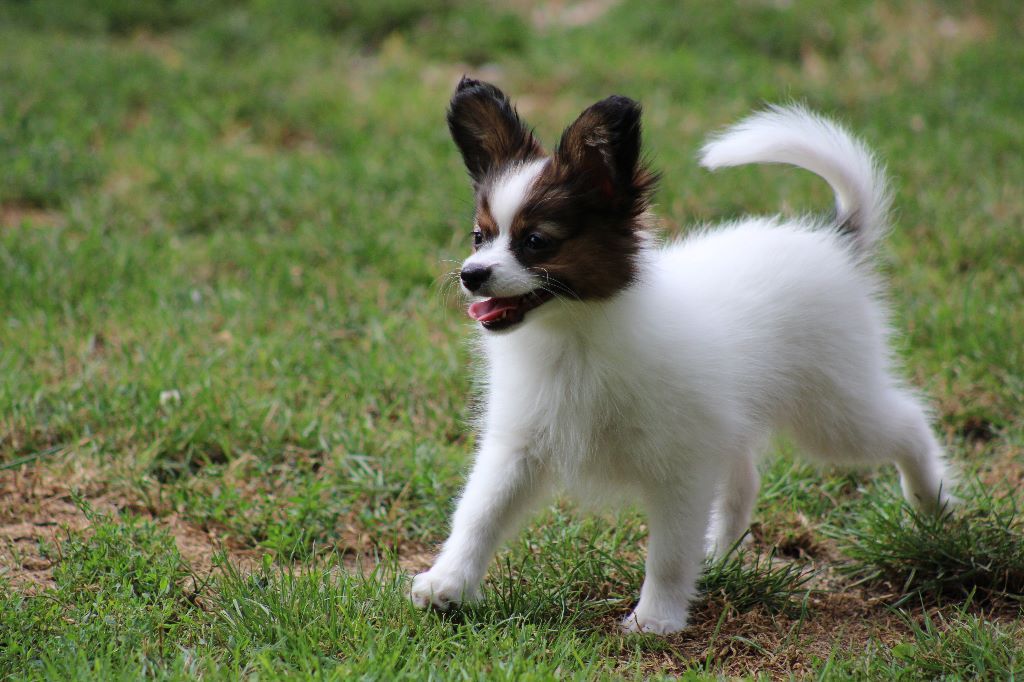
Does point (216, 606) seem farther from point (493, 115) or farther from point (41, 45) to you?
point (41, 45)

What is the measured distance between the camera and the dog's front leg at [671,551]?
3250 millimetres

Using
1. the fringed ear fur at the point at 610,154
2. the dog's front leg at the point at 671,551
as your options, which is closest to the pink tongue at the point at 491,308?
the fringed ear fur at the point at 610,154

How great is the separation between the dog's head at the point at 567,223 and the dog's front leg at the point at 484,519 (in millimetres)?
538

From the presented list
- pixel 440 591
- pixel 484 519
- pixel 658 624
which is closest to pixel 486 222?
pixel 484 519

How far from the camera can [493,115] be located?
3262mm

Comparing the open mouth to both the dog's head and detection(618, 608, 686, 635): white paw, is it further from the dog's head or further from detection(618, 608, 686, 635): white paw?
detection(618, 608, 686, 635): white paw

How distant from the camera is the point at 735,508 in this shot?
3893 mm

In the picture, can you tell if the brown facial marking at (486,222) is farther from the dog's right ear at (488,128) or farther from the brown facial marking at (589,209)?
the dog's right ear at (488,128)

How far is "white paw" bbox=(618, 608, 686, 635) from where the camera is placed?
3275 mm

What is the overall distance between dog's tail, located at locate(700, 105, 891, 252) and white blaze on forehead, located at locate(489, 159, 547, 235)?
0.70 metres

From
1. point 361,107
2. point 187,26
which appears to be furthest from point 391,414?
point 187,26

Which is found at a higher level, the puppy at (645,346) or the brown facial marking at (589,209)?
the brown facial marking at (589,209)

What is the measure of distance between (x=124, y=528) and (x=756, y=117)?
2.53 metres

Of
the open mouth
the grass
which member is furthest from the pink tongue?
the grass
